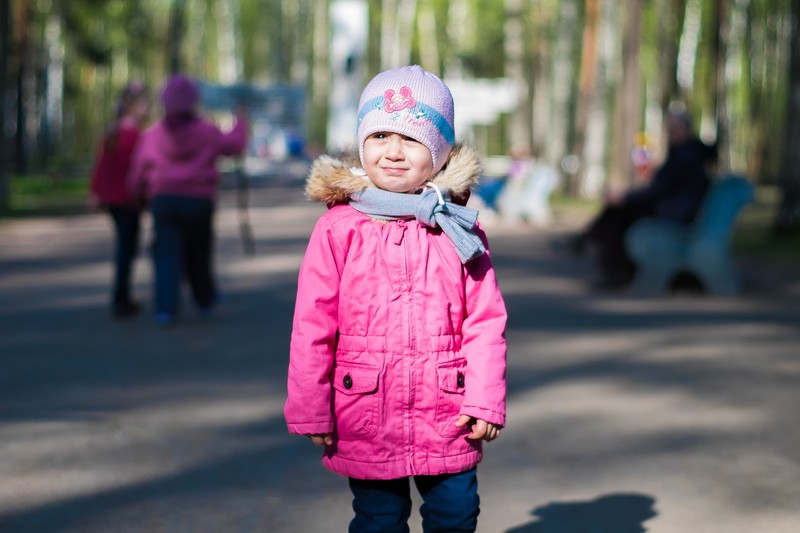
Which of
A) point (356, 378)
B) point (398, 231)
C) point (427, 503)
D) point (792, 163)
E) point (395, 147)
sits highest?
point (395, 147)

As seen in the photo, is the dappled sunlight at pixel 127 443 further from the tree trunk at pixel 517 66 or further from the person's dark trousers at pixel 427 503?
the tree trunk at pixel 517 66

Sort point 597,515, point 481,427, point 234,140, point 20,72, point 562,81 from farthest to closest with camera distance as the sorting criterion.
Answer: point 562,81
point 20,72
point 234,140
point 597,515
point 481,427

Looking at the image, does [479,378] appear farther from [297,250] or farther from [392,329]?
[297,250]

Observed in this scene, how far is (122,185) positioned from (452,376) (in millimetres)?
7498

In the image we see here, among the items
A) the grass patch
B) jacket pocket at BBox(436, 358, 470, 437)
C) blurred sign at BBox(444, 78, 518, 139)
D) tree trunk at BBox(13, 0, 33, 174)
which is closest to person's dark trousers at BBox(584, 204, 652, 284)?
jacket pocket at BBox(436, 358, 470, 437)

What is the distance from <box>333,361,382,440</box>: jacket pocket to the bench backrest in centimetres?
907

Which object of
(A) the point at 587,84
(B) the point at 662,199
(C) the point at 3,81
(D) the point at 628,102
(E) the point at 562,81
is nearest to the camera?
(B) the point at 662,199

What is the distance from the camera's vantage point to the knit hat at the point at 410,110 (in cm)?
365

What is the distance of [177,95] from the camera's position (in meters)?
9.82

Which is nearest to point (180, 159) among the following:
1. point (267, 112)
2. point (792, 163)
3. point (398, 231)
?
point (398, 231)

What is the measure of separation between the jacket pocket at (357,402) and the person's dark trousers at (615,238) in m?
9.52

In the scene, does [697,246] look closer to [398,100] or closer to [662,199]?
[662,199]

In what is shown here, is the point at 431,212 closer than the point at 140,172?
Yes

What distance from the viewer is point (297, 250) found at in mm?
16391
